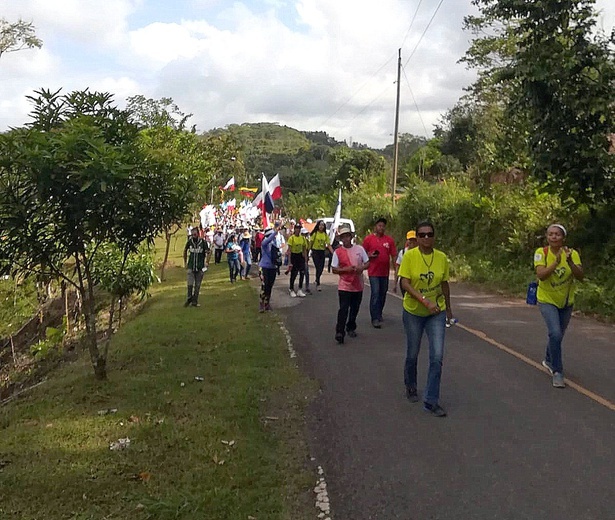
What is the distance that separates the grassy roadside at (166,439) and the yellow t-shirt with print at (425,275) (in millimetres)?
1585

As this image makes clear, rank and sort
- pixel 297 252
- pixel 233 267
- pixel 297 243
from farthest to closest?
pixel 233 267 → pixel 297 252 → pixel 297 243

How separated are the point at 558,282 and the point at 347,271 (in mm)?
3187

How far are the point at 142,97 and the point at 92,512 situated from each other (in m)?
23.3

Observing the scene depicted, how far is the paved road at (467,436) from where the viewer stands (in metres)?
4.78

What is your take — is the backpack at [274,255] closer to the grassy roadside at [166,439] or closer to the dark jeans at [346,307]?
the dark jeans at [346,307]

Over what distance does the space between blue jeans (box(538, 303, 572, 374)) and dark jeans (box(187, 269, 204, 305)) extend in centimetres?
876

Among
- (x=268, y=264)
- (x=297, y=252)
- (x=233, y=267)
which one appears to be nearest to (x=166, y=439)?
(x=268, y=264)

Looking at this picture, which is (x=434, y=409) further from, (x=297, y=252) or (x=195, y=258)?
(x=297, y=252)

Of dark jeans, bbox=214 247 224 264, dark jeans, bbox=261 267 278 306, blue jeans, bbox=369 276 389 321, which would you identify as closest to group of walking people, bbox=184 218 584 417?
blue jeans, bbox=369 276 389 321

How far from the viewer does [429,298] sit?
667 centimetres

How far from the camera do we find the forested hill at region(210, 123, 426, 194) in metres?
58.5

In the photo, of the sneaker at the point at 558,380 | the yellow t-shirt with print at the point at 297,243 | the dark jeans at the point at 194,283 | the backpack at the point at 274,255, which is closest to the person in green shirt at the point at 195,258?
the dark jeans at the point at 194,283

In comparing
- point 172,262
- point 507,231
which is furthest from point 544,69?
point 172,262

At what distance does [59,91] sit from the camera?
300 inches
